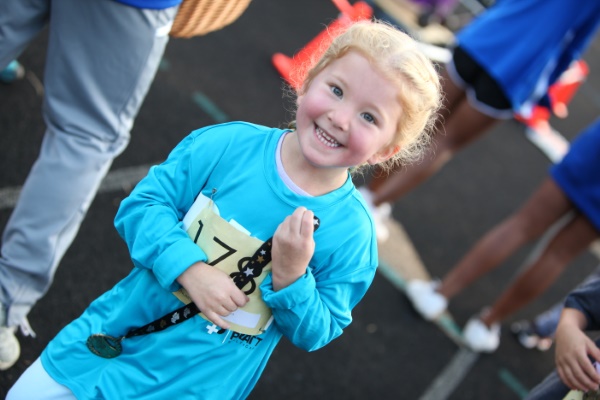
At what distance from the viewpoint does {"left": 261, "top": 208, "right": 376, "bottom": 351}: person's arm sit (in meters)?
1.40

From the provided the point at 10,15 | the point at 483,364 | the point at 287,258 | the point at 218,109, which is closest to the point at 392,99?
the point at 287,258

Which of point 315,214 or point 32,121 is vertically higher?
point 315,214

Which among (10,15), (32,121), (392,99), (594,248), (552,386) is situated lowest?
(594,248)

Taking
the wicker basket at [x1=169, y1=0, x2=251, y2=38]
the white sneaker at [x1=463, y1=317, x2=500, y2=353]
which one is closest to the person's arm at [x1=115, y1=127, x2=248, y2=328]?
the wicker basket at [x1=169, y1=0, x2=251, y2=38]

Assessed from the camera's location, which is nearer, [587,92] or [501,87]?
[501,87]

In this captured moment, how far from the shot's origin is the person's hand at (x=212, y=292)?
1472 mm

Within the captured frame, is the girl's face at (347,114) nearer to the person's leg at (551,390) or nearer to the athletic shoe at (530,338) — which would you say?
the person's leg at (551,390)

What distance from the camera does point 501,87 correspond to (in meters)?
3.32

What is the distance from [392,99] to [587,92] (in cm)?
658

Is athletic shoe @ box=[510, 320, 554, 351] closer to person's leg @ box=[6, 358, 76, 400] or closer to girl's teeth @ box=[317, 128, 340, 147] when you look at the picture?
girl's teeth @ box=[317, 128, 340, 147]

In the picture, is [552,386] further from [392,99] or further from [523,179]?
[523,179]

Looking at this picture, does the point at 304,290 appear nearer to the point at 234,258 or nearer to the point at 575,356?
the point at 234,258

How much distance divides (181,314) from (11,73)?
2.60 meters

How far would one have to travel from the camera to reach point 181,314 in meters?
1.56
